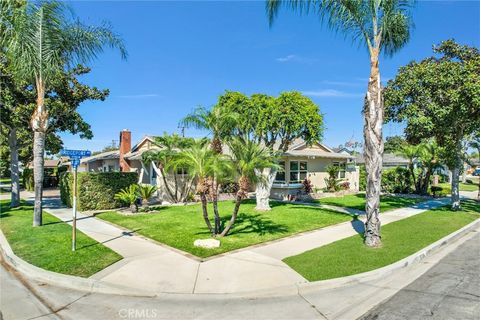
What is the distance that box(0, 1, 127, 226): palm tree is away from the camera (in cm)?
1129

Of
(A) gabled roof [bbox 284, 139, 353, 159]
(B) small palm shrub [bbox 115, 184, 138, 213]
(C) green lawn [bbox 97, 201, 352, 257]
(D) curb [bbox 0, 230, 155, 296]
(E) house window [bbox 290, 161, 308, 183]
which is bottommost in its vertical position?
(D) curb [bbox 0, 230, 155, 296]

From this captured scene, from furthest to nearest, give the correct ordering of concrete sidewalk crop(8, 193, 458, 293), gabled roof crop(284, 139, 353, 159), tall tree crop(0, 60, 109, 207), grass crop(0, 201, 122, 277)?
gabled roof crop(284, 139, 353, 159) < tall tree crop(0, 60, 109, 207) < grass crop(0, 201, 122, 277) < concrete sidewalk crop(8, 193, 458, 293)

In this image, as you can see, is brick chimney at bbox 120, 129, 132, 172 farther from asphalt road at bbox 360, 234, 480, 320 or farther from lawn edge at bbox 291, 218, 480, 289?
asphalt road at bbox 360, 234, 480, 320

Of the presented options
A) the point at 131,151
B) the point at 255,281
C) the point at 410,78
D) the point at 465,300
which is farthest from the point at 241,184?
the point at 131,151

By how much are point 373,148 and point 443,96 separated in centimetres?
770

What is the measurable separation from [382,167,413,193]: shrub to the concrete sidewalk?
1757 cm

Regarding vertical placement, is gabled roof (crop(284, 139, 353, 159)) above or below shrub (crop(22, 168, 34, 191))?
above

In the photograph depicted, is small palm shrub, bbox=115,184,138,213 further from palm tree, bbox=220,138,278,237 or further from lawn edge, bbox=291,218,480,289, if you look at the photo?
lawn edge, bbox=291,218,480,289

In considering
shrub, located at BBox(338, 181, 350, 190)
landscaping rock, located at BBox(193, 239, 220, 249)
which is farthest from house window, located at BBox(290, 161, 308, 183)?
landscaping rock, located at BBox(193, 239, 220, 249)

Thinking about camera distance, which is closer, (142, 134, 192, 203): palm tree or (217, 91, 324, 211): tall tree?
(217, 91, 324, 211): tall tree

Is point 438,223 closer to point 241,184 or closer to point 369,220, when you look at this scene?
point 369,220

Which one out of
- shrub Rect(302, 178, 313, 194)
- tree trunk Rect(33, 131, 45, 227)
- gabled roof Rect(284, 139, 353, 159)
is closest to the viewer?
tree trunk Rect(33, 131, 45, 227)

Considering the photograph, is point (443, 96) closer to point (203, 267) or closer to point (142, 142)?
point (203, 267)

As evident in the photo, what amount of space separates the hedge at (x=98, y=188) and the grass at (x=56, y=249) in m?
3.49
